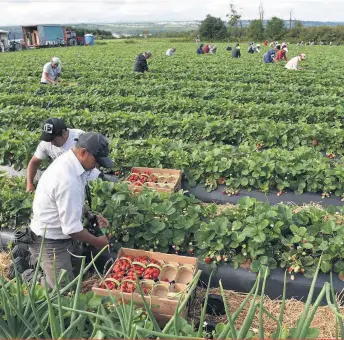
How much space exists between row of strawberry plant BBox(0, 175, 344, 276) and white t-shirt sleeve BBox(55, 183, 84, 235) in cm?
101

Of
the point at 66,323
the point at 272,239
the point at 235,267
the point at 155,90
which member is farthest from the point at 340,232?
the point at 155,90

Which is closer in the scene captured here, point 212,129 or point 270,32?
point 212,129

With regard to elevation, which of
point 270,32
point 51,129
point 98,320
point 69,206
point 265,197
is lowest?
point 265,197

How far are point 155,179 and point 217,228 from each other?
168 cm

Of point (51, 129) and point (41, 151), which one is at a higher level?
point (51, 129)

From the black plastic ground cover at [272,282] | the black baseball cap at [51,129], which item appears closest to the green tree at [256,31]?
the black baseball cap at [51,129]

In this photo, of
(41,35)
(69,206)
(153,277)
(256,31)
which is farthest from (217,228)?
(256,31)

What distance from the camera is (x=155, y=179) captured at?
17.2 ft

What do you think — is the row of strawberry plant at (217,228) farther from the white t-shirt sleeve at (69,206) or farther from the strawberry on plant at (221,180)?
the strawberry on plant at (221,180)

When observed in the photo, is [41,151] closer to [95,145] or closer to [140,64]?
[95,145]

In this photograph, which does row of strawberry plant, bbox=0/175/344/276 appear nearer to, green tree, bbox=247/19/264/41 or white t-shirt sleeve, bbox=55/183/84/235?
white t-shirt sleeve, bbox=55/183/84/235

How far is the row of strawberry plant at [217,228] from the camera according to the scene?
361 centimetres

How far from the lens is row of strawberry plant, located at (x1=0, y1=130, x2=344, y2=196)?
529 cm

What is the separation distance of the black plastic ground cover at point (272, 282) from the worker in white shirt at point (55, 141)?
166 centimetres
